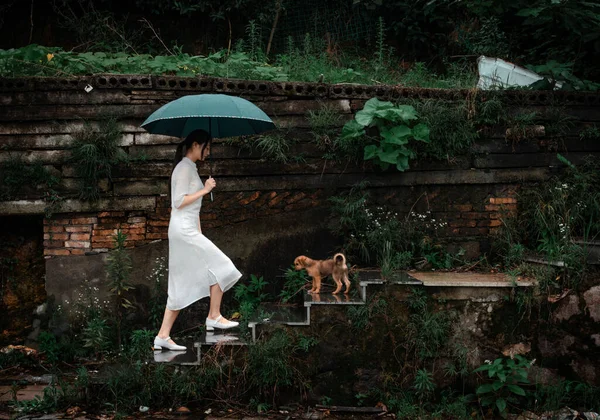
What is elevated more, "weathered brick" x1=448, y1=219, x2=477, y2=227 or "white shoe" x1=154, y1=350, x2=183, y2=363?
"weathered brick" x1=448, y1=219, x2=477, y2=227

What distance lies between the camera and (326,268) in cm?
599

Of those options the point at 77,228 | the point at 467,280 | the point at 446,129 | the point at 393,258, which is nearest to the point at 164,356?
the point at 77,228

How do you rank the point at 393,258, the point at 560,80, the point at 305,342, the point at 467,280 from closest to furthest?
the point at 305,342 < the point at 467,280 < the point at 393,258 < the point at 560,80

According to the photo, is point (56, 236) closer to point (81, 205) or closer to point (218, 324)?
point (81, 205)

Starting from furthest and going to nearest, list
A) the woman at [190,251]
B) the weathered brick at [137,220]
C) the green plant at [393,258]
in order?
the weathered brick at [137,220]
the green plant at [393,258]
the woman at [190,251]

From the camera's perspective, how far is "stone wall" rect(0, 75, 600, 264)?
21.9ft

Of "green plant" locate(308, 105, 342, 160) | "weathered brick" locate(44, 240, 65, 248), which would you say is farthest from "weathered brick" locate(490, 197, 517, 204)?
"weathered brick" locate(44, 240, 65, 248)

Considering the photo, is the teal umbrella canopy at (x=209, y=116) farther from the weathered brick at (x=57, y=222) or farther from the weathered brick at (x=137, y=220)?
the weathered brick at (x=57, y=222)

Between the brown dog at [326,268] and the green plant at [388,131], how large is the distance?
57.0 inches

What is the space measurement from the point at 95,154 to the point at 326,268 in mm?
2888

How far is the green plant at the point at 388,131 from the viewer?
22.0 ft

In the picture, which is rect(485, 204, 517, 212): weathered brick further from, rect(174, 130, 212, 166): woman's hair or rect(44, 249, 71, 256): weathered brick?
rect(44, 249, 71, 256): weathered brick

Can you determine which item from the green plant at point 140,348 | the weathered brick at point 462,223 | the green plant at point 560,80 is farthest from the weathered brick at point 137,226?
the green plant at point 560,80

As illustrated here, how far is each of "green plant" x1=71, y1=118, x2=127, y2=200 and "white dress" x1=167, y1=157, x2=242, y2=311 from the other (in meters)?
1.62
